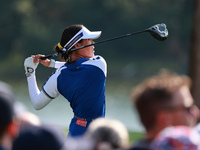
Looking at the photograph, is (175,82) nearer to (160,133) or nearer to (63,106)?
(160,133)

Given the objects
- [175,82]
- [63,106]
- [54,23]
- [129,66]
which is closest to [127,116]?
[63,106]

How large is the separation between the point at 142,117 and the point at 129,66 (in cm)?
2538

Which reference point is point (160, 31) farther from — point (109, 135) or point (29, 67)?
point (109, 135)

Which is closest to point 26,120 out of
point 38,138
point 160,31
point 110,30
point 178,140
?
point 38,138

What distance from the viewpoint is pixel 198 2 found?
7.60m

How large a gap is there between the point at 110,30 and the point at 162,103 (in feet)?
90.9

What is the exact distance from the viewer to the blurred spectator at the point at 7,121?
2209 millimetres

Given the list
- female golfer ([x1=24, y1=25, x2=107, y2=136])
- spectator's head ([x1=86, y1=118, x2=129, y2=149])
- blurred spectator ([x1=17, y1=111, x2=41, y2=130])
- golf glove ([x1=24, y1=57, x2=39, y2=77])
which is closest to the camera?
spectator's head ([x1=86, y1=118, x2=129, y2=149])

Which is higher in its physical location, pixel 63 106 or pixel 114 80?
pixel 63 106

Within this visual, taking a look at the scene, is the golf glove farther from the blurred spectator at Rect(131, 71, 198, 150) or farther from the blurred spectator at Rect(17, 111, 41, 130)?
the blurred spectator at Rect(131, 71, 198, 150)

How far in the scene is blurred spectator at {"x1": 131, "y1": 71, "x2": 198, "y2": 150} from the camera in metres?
2.28

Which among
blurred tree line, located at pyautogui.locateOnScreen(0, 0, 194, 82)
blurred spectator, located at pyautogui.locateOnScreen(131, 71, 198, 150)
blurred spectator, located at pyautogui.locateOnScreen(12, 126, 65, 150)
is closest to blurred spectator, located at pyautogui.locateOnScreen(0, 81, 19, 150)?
blurred spectator, located at pyautogui.locateOnScreen(12, 126, 65, 150)

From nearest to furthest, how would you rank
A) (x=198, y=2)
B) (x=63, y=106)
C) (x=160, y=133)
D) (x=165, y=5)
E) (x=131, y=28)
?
1. (x=160, y=133)
2. (x=198, y=2)
3. (x=63, y=106)
4. (x=131, y=28)
5. (x=165, y=5)

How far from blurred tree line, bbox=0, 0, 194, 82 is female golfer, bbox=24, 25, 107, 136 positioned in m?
22.0
